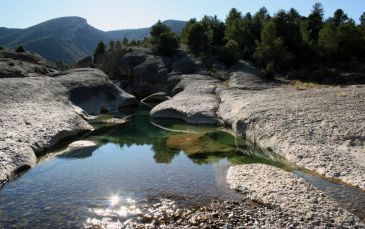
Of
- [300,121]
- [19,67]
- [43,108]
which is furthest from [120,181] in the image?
[19,67]

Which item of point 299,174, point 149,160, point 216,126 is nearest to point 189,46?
point 216,126

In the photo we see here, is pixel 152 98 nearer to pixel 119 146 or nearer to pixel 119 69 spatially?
pixel 119 69

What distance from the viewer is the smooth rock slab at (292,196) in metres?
18.2

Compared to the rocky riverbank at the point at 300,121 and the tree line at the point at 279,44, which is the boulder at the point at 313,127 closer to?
the rocky riverbank at the point at 300,121

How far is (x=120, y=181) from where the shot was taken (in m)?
26.0

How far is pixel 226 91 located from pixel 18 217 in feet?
140

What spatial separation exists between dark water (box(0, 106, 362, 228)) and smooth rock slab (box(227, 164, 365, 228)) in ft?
4.40

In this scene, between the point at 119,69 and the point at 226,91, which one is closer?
the point at 226,91

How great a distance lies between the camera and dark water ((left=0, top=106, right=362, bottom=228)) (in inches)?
796

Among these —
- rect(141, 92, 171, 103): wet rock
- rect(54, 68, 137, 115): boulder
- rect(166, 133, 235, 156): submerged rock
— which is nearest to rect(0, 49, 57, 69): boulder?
rect(54, 68, 137, 115): boulder

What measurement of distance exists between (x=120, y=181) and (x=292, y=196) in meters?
11.5

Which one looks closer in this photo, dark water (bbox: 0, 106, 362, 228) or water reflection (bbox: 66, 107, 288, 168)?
dark water (bbox: 0, 106, 362, 228)

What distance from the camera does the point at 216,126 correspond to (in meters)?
46.6

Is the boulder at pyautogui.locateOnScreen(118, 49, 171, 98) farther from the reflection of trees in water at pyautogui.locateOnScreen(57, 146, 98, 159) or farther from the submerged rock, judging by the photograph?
the reflection of trees in water at pyautogui.locateOnScreen(57, 146, 98, 159)
